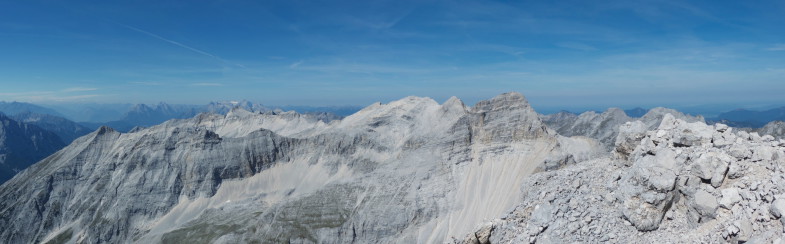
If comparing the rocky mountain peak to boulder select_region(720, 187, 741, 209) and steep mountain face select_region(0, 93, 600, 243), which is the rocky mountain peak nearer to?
steep mountain face select_region(0, 93, 600, 243)

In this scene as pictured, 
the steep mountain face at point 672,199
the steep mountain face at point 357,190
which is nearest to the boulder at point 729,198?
the steep mountain face at point 672,199

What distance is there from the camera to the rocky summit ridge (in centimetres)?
2442

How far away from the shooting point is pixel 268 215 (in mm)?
157875

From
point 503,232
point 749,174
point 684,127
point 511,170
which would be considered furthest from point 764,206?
point 511,170

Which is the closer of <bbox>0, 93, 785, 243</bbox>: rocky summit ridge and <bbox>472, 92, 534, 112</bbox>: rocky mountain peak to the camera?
<bbox>0, 93, 785, 243</bbox>: rocky summit ridge

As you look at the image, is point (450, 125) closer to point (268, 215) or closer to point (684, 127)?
point (268, 215)

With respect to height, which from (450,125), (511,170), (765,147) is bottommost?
(511,170)

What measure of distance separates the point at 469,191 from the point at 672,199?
369 feet

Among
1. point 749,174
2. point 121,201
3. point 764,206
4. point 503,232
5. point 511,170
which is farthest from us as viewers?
point 121,201

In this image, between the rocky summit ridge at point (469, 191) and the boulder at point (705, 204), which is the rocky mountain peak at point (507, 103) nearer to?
the rocky summit ridge at point (469, 191)

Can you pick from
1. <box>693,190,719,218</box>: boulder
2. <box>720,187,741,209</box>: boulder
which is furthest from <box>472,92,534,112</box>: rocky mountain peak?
<box>720,187,741,209</box>: boulder

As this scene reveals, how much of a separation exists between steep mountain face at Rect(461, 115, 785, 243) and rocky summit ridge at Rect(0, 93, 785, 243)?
87 millimetres

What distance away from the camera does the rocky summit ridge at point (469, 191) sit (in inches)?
961

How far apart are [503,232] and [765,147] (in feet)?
53.3
